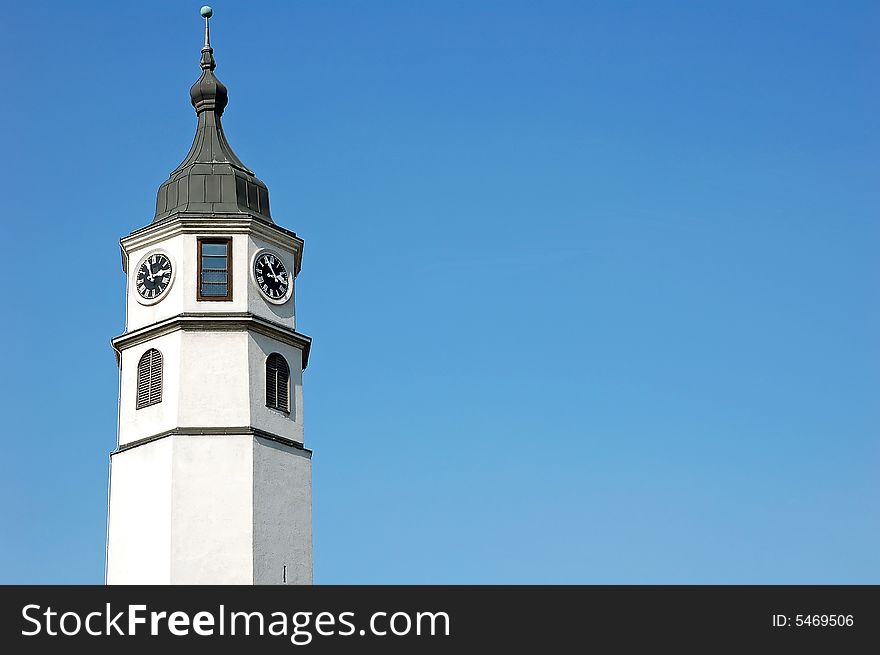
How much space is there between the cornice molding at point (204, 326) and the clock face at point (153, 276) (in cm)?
120

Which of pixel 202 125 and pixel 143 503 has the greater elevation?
pixel 202 125

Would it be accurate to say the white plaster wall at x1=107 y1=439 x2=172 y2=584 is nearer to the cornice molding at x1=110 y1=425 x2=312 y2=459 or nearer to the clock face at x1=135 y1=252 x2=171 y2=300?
the cornice molding at x1=110 y1=425 x2=312 y2=459

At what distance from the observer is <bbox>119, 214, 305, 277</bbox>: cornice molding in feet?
180

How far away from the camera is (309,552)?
52406 mm

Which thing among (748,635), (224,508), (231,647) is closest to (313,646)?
(231,647)

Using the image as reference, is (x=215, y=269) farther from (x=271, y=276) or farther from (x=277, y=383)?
(x=277, y=383)

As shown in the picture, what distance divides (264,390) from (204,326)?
2.44 m

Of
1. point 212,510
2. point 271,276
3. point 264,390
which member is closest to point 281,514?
point 212,510

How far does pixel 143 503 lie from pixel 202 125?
13221 mm

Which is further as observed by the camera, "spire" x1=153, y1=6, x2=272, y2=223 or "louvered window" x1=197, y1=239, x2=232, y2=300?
"spire" x1=153, y1=6, x2=272, y2=223

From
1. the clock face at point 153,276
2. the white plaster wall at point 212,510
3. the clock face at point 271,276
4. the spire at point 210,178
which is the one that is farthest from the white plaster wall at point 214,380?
the spire at point 210,178

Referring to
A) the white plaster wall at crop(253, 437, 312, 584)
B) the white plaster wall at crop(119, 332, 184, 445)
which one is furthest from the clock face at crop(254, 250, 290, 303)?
the white plaster wall at crop(253, 437, 312, 584)

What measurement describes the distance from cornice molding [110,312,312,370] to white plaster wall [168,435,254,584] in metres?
3.34

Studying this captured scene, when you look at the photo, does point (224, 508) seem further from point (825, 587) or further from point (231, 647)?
point (825, 587)
